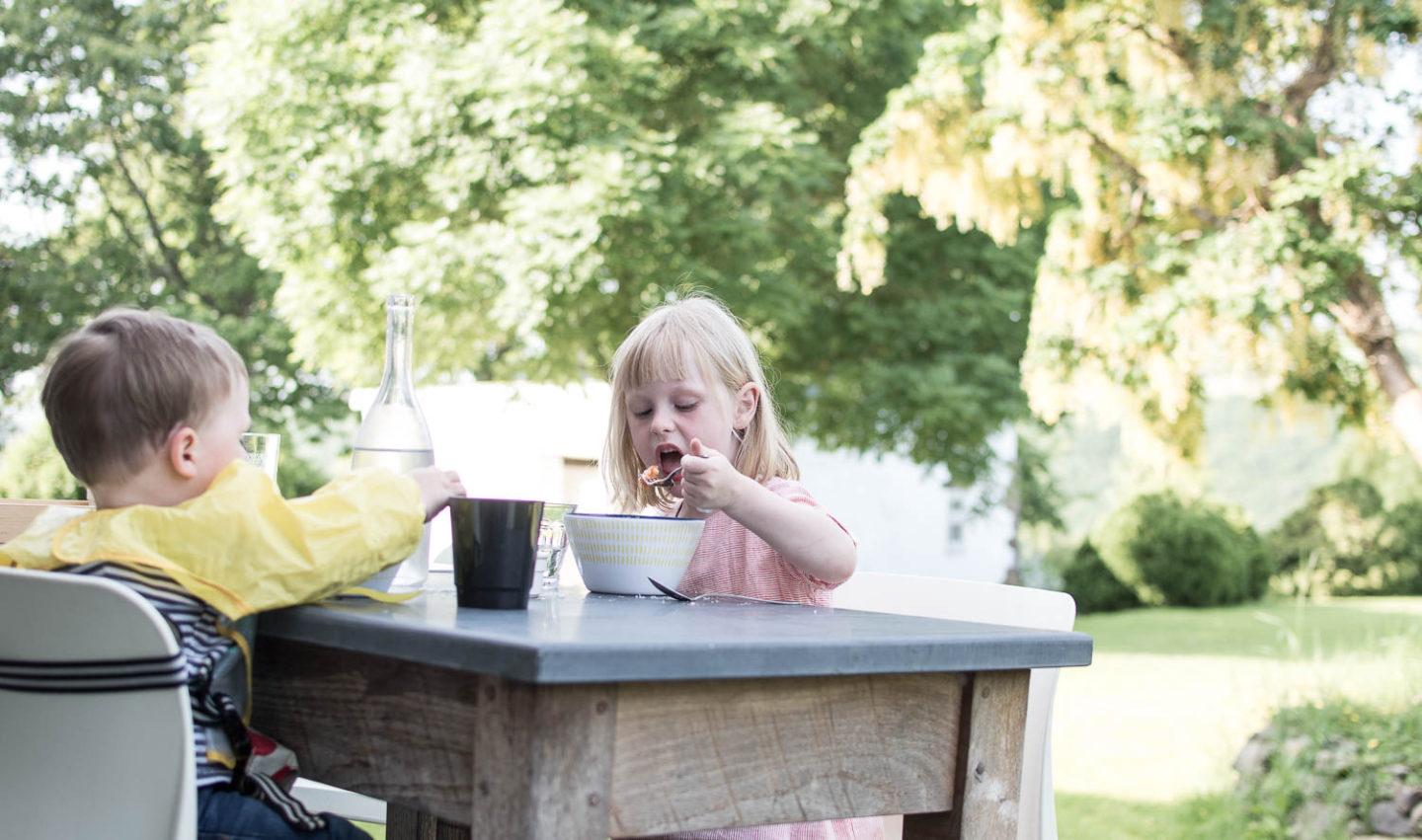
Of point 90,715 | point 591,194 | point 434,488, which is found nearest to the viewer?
point 90,715

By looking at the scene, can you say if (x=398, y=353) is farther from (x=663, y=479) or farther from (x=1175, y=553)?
(x=1175, y=553)

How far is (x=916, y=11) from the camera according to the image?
10.9 metres

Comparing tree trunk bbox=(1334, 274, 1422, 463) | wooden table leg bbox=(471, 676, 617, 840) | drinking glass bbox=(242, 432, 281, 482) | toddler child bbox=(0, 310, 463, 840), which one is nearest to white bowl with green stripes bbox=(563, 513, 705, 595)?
toddler child bbox=(0, 310, 463, 840)

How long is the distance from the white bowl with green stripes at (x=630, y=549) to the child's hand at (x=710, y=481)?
0.16 ft

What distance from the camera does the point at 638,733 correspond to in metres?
1.15

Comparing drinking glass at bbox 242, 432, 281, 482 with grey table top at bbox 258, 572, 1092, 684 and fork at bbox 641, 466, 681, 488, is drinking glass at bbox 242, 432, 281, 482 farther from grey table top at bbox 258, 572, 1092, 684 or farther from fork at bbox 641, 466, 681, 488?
fork at bbox 641, 466, 681, 488

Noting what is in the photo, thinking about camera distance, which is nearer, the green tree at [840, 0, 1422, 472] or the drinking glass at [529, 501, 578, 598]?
the drinking glass at [529, 501, 578, 598]

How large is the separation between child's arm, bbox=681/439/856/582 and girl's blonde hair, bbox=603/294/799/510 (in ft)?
1.24

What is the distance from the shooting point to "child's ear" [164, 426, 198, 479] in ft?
4.76

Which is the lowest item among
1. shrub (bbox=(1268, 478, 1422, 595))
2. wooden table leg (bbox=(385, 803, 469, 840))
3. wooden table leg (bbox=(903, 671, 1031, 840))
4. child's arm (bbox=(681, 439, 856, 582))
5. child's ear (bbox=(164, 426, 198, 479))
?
shrub (bbox=(1268, 478, 1422, 595))

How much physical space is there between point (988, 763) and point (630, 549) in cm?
55

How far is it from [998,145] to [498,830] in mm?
6660

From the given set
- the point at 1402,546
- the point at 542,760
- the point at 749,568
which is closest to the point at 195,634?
the point at 542,760

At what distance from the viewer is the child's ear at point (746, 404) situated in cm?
228
